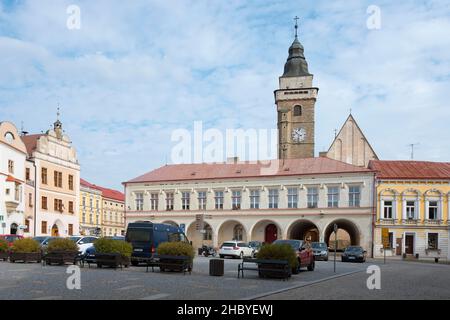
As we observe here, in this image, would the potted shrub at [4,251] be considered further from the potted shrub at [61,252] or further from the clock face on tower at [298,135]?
the clock face on tower at [298,135]

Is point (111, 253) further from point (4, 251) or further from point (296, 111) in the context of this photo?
point (296, 111)

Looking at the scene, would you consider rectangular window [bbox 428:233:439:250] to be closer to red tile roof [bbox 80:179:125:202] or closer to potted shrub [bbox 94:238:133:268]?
potted shrub [bbox 94:238:133:268]

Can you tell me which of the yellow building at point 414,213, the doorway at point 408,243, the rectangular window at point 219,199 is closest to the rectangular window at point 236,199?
the rectangular window at point 219,199

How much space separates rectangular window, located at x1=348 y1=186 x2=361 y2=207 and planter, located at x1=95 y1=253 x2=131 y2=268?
3485cm

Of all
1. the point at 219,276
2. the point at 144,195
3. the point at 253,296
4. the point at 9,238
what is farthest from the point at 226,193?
the point at 253,296

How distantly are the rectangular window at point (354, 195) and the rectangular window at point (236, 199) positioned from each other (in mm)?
11792

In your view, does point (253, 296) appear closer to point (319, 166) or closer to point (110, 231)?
point (319, 166)

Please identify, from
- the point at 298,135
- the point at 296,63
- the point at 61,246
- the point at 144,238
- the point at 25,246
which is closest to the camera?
the point at 61,246

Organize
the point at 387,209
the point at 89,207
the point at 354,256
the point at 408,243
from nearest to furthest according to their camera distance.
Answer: the point at 354,256 < the point at 408,243 < the point at 387,209 < the point at 89,207

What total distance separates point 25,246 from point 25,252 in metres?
0.29

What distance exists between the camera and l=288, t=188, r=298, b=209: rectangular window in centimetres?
5647

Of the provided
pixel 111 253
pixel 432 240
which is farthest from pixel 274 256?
pixel 432 240

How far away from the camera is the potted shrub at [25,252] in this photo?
25.9 meters

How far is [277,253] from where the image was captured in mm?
20109
